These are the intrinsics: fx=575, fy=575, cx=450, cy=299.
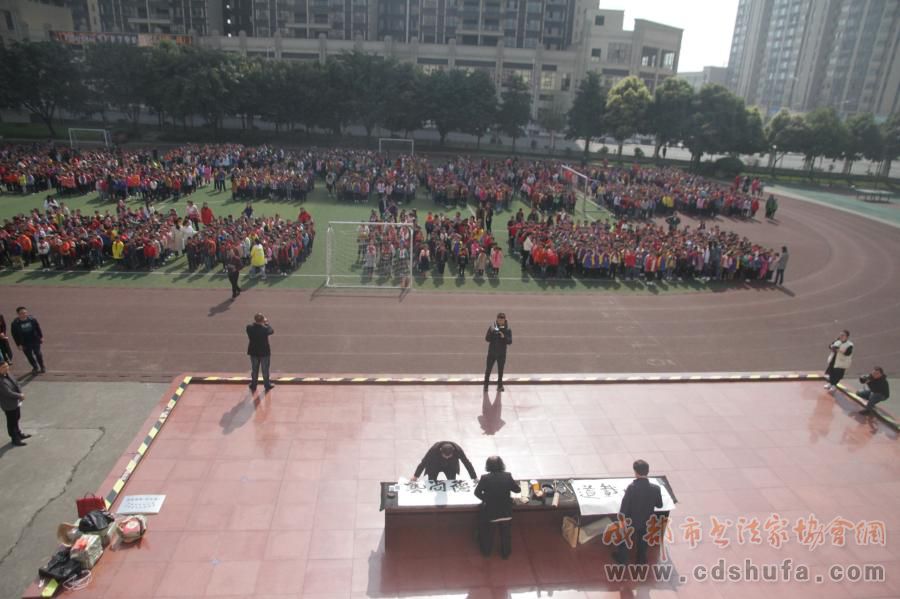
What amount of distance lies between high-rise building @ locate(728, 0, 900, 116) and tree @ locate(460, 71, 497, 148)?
7964 centimetres

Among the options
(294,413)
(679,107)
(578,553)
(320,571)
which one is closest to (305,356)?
(294,413)

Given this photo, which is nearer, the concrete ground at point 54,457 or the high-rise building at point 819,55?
the concrete ground at point 54,457

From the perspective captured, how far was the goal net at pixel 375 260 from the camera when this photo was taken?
21.0 m

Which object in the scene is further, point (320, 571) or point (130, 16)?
point (130, 16)

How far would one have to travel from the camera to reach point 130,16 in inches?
3487

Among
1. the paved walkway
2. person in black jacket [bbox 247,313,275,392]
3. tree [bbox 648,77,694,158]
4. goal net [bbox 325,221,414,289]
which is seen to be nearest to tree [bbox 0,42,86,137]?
goal net [bbox 325,221,414,289]

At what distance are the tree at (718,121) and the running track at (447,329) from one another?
37.2m

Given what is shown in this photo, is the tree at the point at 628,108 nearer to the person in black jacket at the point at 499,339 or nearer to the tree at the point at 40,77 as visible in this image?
the tree at the point at 40,77

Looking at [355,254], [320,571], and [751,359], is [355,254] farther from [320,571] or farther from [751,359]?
[320,571]

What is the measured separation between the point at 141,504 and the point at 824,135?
214 feet

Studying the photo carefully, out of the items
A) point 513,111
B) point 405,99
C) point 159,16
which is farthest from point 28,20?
point 513,111

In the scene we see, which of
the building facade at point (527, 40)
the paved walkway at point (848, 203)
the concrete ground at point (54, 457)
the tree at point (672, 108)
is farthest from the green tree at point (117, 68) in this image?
the paved walkway at point (848, 203)

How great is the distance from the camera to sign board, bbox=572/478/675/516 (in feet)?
25.8

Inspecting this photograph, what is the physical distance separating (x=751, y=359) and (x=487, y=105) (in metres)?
48.4
